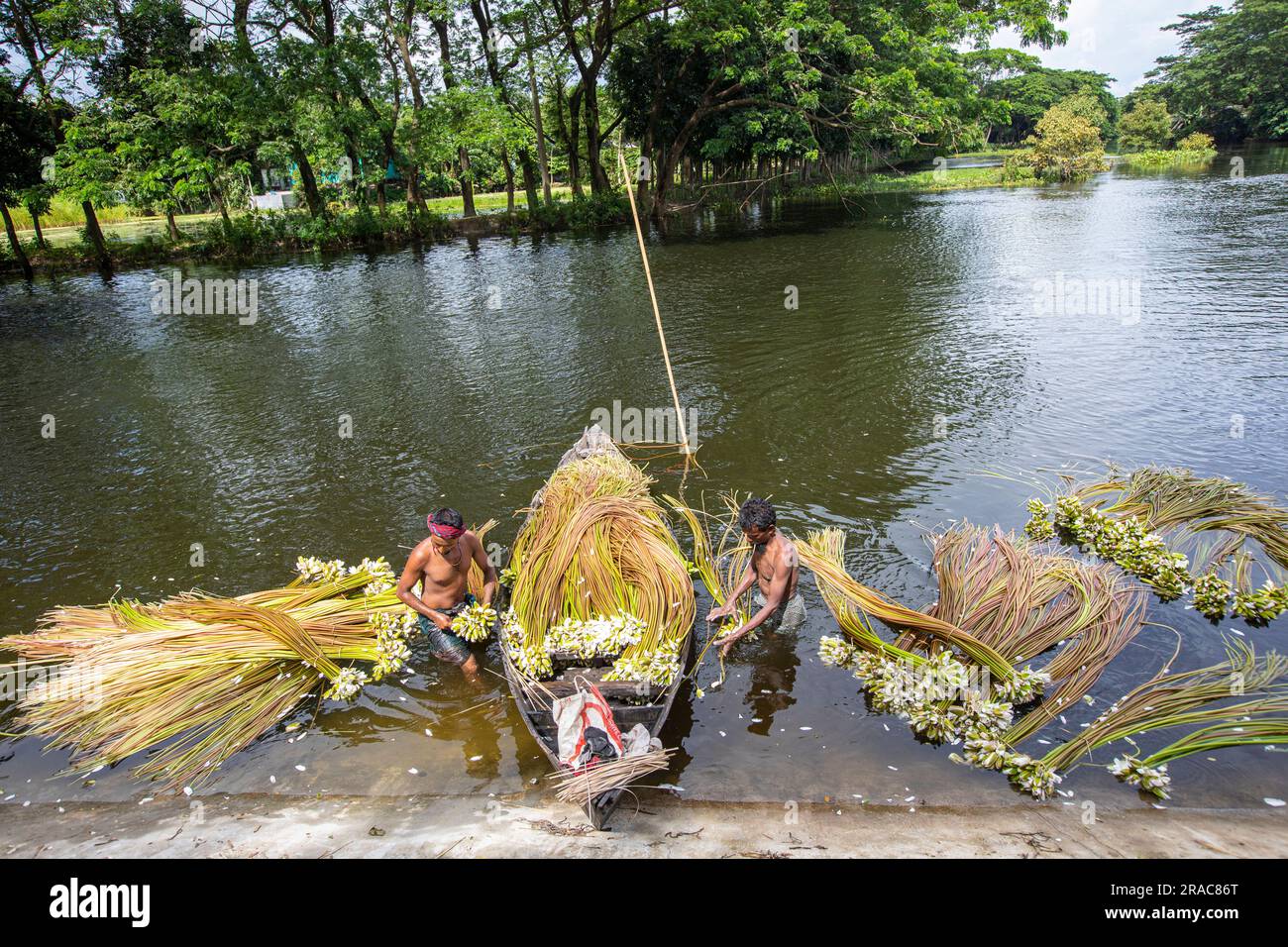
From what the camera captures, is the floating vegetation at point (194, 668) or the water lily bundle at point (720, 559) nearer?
the floating vegetation at point (194, 668)

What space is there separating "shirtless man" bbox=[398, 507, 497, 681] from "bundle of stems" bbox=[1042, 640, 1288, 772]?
4115 mm

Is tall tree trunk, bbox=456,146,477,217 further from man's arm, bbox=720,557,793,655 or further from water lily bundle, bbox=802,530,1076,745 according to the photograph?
water lily bundle, bbox=802,530,1076,745

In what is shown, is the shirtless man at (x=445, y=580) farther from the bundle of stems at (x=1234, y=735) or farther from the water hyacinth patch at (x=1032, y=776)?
the bundle of stems at (x=1234, y=735)

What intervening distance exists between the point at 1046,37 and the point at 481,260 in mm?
17029

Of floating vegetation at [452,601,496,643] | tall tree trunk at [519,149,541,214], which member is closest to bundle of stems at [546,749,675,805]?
floating vegetation at [452,601,496,643]

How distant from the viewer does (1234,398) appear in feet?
31.2

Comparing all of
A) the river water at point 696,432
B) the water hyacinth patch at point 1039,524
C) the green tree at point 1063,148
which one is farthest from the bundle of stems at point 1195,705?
the green tree at point 1063,148

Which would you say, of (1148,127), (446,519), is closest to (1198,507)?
(446,519)

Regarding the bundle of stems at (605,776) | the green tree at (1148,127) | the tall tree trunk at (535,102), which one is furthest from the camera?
the green tree at (1148,127)

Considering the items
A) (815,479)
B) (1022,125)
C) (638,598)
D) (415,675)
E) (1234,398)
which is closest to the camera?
(638,598)

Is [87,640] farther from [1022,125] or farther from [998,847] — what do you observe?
[1022,125]

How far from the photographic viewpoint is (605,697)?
4711 mm

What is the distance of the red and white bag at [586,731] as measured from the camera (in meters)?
3.98

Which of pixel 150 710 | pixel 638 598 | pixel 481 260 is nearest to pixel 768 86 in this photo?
pixel 481 260
